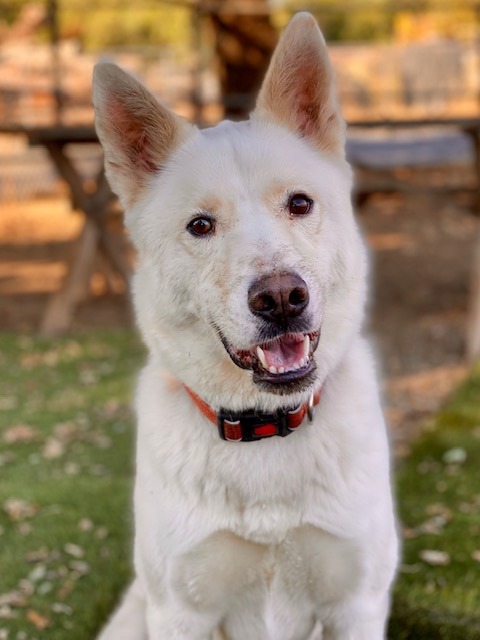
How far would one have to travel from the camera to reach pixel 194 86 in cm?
816

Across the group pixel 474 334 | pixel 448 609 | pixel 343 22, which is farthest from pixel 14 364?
pixel 343 22

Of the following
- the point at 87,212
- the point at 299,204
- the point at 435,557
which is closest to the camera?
the point at 299,204

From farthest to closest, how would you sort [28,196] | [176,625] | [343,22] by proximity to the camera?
[343,22]
[28,196]
[176,625]

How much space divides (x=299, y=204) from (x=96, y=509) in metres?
2.30

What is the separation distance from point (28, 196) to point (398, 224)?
6308 mm

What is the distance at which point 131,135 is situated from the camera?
2.16m

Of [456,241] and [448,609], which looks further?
[456,241]

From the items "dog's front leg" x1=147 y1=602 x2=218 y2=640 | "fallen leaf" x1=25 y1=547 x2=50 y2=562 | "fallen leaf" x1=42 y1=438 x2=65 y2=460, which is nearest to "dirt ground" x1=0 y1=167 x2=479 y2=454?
"fallen leaf" x1=42 y1=438 x2=65 y2=460

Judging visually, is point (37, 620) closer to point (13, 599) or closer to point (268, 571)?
point (13, 599)

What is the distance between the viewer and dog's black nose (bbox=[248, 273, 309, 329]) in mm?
1769

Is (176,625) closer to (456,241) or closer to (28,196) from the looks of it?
(456,241)

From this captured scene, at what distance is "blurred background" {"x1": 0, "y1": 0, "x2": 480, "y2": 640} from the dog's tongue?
0.81m

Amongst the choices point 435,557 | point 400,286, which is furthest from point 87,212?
point 435,557

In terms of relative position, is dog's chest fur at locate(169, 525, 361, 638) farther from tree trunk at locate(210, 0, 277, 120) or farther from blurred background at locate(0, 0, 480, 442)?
tree trunk at locate(210, 0, 277, 120)
